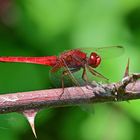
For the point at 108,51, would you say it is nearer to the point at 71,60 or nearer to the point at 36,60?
the point at 71,60

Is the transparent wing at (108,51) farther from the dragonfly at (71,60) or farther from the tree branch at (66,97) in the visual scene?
the tree branch at (66,97)

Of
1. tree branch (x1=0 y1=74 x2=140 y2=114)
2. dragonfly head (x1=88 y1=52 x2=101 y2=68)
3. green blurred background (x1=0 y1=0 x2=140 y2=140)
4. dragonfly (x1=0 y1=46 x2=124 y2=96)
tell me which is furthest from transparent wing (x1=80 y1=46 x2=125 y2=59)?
tree branch (x1=0 y1=74 x2=140 y2=114)

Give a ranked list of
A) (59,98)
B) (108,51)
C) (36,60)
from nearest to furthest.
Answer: (59,98) → (36,60) → (108,51)

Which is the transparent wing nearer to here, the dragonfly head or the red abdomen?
the dragonfly head

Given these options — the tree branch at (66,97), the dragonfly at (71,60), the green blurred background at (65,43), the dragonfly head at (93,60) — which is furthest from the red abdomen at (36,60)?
the tree branch at (66,97)

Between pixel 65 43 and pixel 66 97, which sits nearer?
pixel 66 97

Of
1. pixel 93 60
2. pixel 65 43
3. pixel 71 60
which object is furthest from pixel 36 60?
pixel 65 43
